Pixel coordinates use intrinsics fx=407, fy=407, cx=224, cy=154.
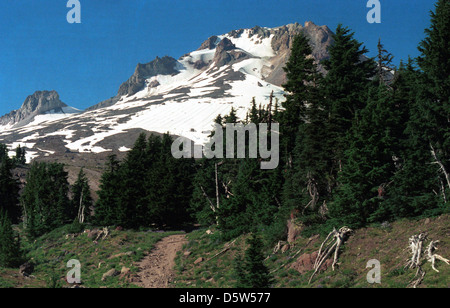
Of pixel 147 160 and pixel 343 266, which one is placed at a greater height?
pixel 147 160

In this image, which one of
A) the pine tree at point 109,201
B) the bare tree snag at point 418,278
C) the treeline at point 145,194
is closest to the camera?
the bare tree snag at point 418,278

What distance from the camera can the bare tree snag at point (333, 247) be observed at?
25.8 metres

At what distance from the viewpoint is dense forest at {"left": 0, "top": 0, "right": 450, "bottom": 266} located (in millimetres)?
29594

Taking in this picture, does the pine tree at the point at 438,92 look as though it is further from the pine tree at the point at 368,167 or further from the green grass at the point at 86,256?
the green grass at the point at 86,256

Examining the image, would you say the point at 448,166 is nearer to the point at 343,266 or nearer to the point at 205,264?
the point at 343,266

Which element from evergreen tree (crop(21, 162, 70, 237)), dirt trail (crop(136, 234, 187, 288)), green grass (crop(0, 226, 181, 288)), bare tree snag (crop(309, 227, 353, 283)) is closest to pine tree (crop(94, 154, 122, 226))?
green grass (crop(0, 226, 181, 288))

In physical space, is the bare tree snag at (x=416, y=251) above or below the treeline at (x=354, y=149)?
below

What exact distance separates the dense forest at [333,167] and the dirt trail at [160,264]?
5534 millimetres

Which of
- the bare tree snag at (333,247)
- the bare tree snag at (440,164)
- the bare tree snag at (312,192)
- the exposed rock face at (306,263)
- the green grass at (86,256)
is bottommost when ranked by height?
the green grass at (86,256)

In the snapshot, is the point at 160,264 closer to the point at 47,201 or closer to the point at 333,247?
the point at 333,247

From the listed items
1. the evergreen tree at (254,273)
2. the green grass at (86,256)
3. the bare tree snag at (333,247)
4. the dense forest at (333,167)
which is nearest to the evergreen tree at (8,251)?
the dense forest at (333,167)
